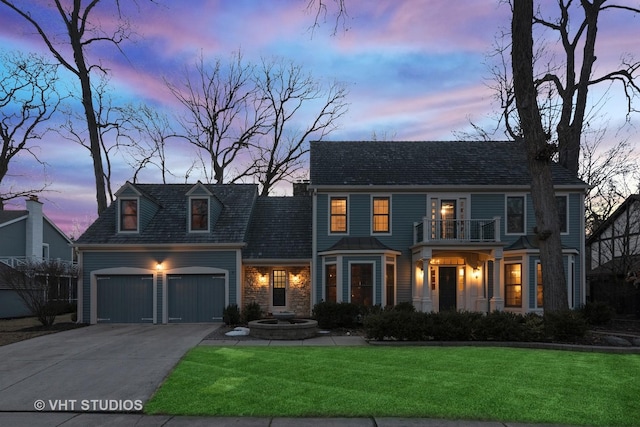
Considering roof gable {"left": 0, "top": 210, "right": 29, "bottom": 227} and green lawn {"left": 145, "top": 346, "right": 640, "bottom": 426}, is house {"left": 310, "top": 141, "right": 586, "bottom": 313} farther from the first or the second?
roof gable {"left": 0, "top": 210, "right": 29, "bottom": 227}

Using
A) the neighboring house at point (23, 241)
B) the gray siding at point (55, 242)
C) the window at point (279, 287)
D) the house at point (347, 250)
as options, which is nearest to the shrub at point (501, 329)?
the house at point (347, 250)

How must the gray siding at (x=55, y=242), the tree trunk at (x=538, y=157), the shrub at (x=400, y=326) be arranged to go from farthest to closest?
1. the gray siding at (x=55, y=242)
2. the tree trunk at (x=538, y=157)
3. the shrub at (x=400, y=326)

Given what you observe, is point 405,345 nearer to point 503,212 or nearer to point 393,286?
point 393,286

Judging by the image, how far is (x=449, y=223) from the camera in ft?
61.5

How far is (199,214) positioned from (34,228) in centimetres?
1428

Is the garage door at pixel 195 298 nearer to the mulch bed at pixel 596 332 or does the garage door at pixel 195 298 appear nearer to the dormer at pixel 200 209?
the mulch bed at pixel 596 332

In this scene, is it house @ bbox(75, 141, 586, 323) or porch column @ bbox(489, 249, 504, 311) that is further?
house @ bbox(75, 141, 586, 323)

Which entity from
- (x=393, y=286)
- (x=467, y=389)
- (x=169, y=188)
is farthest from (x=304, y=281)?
(x=467, y=389)

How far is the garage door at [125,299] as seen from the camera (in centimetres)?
1850

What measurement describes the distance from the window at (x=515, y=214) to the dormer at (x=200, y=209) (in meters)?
12.0

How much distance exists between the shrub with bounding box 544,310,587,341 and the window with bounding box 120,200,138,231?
49.6ft

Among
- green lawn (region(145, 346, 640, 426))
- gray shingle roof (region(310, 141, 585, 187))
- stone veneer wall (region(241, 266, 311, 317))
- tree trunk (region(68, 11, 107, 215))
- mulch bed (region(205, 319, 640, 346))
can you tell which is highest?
tree trunk (region(68, 11, 107, 215))

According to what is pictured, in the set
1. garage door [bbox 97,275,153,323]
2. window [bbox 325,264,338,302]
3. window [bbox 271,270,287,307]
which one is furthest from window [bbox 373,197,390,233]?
garage door [bbox 97,275,153,323]

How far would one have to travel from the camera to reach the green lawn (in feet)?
22.4
